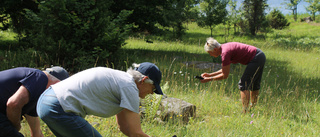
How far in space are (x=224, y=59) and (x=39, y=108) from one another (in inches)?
121

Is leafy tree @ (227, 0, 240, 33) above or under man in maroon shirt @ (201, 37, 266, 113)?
above

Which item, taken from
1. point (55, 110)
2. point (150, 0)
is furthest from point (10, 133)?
point (150, 0)

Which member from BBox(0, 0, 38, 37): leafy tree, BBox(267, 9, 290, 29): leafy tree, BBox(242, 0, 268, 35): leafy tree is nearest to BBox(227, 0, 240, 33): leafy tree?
BBox(242, 0, 268, 35): leafy tree

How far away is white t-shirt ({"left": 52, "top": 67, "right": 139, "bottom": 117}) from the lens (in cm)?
201

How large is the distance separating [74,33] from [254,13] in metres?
20.0

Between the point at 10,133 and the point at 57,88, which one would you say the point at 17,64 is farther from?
the point at 57,88

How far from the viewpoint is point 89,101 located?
6.74ft

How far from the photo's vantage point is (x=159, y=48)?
11.8 meters

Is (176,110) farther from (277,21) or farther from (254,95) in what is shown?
(277,21)

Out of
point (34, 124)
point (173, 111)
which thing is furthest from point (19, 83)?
point (173, 111)

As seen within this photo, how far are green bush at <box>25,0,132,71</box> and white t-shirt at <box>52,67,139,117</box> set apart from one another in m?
3.84

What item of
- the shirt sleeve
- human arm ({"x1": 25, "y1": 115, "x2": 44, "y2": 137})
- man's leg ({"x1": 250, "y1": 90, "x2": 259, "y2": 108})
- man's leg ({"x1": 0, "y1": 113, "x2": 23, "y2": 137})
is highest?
the shirt sleeve

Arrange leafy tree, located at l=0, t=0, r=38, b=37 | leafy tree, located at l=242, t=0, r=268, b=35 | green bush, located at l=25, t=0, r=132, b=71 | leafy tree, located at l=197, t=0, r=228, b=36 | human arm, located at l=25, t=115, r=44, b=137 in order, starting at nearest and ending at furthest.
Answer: human arm, located at l=25, t=115, r=44, b=137
green bush, located at l=25, t=0, r=132, b=71
leafy tree, located at l=0, t=0, r=38, b=37
leafy tree, located at l=197, t=0, r=228, b=36
leafy tree, located at l=242, t=0, r=268, b=35

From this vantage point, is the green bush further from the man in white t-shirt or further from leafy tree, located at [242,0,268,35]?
leafy tree, located at [242,0,268,35]
